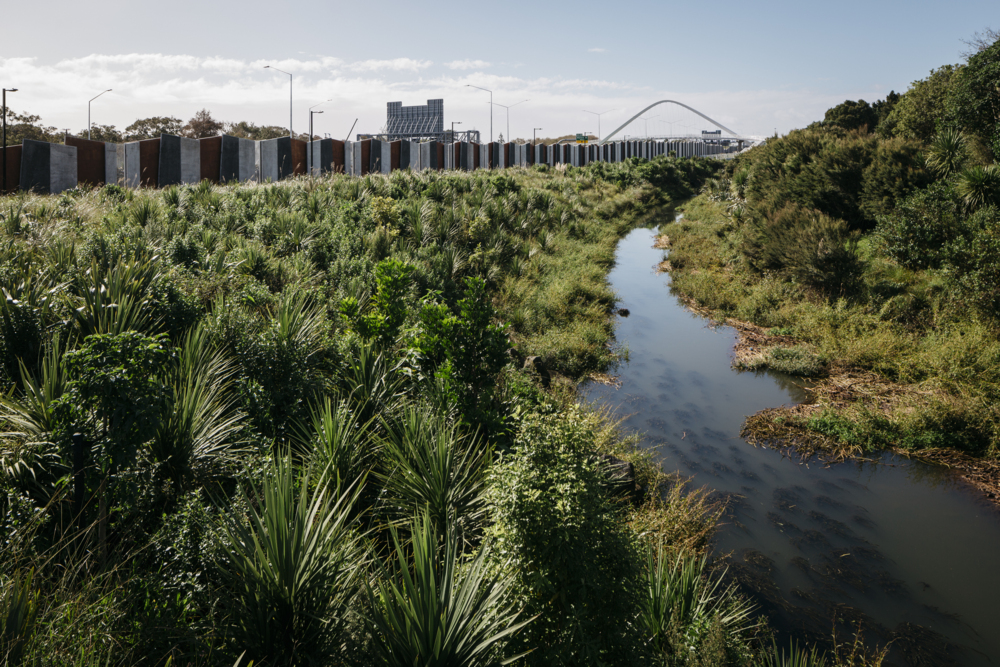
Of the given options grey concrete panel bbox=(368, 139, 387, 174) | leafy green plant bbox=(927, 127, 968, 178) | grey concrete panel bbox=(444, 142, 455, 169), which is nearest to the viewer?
leafy green plant bbox=(927, 127, 968, 178)

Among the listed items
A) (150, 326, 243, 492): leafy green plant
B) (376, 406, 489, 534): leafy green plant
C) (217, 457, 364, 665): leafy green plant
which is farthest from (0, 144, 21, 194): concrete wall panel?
(217, 457, 364, 665): leafy green plant

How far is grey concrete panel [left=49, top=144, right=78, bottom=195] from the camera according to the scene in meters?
18.5

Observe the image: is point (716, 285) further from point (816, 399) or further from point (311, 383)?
point (311, 383)

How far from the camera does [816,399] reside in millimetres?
10586

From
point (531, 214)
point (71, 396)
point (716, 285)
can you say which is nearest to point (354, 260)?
Result: point (71, 396)

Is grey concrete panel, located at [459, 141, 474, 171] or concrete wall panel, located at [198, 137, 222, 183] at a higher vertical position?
grey concrete panel, located at [459, 141, 474, 171]

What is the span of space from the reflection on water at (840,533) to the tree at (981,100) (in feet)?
46.6

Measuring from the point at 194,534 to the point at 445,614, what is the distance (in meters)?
1.89

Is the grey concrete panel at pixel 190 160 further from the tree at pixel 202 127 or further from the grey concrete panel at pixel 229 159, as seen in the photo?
the tree at pixel 202 127

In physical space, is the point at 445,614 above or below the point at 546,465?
below

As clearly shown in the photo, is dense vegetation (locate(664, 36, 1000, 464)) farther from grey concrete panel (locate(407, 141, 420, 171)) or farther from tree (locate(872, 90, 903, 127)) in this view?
tree (locate(872, 90, 903, 127))

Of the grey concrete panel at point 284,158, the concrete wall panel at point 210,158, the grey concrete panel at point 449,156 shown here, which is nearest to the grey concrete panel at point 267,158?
the grey concrete panel at point 284,158

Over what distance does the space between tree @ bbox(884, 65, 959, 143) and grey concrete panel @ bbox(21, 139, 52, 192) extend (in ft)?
112

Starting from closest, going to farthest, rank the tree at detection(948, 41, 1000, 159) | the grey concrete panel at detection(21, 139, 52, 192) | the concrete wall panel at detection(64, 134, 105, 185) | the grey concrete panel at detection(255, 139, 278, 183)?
the grey concrete panel at detection(21, 139, 52, 192)
the tree at detection(948, 41, 1000, 159)
the concrete wall panel at detection(64, 134, 105, 185)
the grey concrete panel at detection(255, 139, 278, 183)
